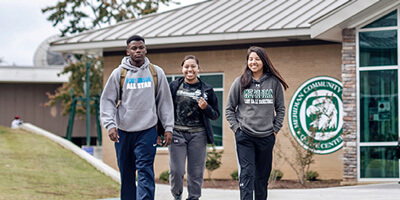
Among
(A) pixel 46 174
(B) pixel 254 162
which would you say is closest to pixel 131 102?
(B) pixel 254 162

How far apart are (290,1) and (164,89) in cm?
1074

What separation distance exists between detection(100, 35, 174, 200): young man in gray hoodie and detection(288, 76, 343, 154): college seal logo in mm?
8820

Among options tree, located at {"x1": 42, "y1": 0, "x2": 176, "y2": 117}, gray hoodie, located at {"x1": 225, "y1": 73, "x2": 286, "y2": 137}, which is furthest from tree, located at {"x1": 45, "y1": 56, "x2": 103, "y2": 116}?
gray hoodie, located at {"x1": 225, "y1": 73, "x2": 286, "y2": 137}

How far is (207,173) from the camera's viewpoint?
16922 mm

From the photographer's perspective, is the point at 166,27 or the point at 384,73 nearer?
the point at 384,73

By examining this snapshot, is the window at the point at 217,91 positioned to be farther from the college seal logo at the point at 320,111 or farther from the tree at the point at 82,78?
the tree at the point at 82,78

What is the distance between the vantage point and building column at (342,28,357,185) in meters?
13.8

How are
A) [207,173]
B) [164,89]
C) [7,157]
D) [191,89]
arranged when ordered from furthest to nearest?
[207,173] → [7,157] → [191,89] → [164,89]

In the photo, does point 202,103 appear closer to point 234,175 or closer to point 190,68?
point 190,68

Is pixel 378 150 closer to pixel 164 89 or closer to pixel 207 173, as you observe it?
pixel 207 173

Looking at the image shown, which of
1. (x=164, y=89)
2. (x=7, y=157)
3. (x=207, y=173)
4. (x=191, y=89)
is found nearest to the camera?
(x=164, y=89)

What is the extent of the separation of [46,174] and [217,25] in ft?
18.8

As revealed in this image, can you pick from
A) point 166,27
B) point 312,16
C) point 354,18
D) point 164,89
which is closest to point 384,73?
point 354,18

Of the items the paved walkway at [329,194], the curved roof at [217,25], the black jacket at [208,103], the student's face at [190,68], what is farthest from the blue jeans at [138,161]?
the curved roof at [217,25]
